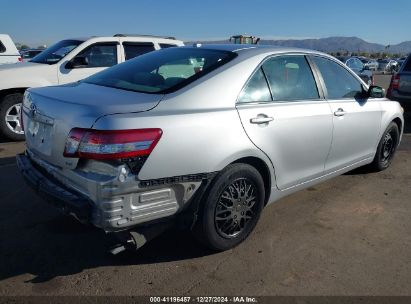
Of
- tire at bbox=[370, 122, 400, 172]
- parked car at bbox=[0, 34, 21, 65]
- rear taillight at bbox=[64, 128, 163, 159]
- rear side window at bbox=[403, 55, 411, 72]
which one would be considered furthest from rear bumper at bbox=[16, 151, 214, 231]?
parked car at bbox=[0, 34, 21, 65]

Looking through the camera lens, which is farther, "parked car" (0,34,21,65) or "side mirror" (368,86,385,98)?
"parked car" (0,34,21,65)

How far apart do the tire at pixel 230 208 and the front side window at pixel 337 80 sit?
4.70 feet

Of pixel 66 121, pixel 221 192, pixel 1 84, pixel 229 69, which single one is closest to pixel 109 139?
pixel 66 121

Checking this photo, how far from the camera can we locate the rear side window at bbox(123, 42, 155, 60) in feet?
25.9

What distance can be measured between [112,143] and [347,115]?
2659mm

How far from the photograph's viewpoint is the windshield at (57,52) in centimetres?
735

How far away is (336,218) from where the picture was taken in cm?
406

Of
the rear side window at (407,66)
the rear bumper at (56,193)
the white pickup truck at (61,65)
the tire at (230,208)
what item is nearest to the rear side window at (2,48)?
the white pickup truck at (61,65)

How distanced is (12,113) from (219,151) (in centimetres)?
518

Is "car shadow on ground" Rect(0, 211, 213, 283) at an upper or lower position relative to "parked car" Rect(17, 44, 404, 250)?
lower

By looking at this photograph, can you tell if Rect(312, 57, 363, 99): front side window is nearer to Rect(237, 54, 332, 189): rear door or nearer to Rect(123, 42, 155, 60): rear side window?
Rect(237, 54, 332, 189): rear door

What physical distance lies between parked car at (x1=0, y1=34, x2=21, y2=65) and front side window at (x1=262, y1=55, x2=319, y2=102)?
334 inches

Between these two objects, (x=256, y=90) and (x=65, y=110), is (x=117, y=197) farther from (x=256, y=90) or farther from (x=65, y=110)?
(x=256, y=90)

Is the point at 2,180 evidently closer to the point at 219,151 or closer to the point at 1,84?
the point at 1,84
